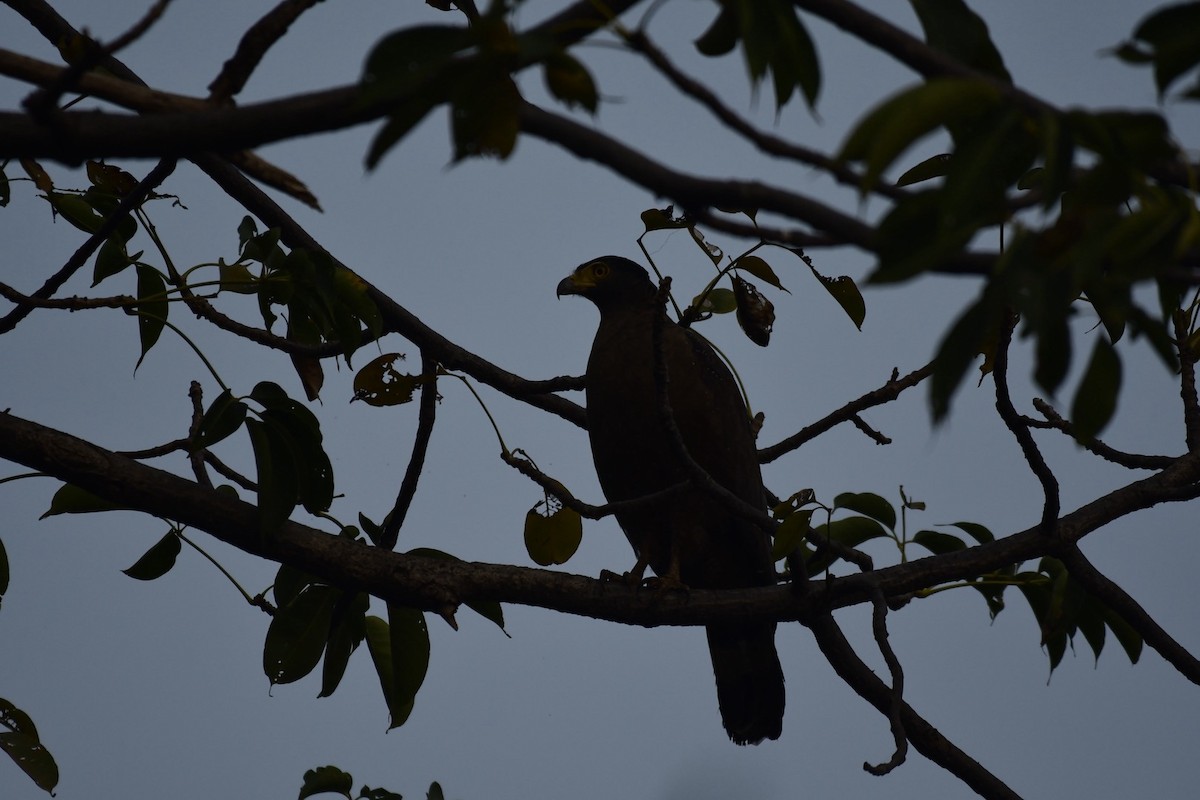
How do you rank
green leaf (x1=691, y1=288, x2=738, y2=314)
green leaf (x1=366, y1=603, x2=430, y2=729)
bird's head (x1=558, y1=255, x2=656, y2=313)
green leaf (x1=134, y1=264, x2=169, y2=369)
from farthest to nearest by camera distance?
bird's head (x1=558, y1=255, x2=656, y2=313) → green leaf (x1=691, y1=288, x2=738, y2=314) → green leaf (x1=366, y1=603, x2=430, y2=729) → green leaf (x1=134, y1=264, x2=169, y2=369)

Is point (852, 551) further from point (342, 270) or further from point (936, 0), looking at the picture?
point (936, 0)

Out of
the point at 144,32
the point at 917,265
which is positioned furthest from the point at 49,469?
the point at 917,265

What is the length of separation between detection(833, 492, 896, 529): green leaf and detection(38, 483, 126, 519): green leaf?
1.96 metres

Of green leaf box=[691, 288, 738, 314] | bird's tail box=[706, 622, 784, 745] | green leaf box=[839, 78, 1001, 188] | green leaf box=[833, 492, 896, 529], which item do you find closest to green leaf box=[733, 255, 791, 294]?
green leaf box=[691, 288, 738, 314]

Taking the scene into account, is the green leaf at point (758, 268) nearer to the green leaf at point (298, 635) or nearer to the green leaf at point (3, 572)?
the green leaf at point (298, 635)

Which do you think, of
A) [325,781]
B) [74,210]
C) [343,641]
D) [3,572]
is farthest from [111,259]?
[325,781]

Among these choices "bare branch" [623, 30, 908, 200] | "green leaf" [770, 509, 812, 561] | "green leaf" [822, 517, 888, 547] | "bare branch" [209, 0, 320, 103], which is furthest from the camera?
"green leaf" [822, 517, 888, 547]

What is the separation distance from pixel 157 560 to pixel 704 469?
1812 mm

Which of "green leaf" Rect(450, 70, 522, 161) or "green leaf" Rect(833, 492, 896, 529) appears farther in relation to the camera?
"green leaf" Rect(833, 492, 896, 529)

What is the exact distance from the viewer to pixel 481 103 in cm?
143

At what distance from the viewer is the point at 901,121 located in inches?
49.5

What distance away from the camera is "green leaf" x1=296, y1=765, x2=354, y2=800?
3.25 m

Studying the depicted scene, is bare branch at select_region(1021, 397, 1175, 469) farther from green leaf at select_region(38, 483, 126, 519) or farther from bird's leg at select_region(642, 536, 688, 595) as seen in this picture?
green leaf at select_region(38, 483, 126, 519)

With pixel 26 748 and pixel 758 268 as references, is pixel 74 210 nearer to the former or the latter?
pixel 26 748
